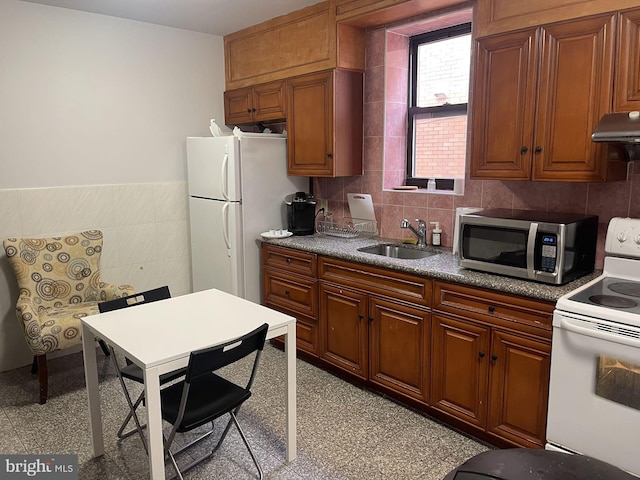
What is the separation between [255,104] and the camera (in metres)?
4.20

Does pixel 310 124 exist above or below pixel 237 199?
above

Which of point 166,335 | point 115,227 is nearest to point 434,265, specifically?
point 166,335

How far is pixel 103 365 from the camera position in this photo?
144 inches

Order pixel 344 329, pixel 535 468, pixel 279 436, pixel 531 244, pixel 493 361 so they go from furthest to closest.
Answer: pixel 344 329
pixel 279 436
pixel 493 361
pixel 531 244
pixel 535 468

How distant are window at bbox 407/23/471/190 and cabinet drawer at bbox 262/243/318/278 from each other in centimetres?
103

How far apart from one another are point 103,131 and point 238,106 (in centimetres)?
118

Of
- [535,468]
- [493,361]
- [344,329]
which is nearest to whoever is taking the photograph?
[535,468]

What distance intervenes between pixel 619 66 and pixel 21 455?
350 centimetres

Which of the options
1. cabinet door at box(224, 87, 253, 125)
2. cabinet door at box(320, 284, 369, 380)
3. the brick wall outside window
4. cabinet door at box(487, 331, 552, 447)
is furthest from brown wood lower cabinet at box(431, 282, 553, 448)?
cabinet door at box(224, 87, 253, 125)

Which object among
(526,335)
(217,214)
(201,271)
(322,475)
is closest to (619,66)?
(526,335)

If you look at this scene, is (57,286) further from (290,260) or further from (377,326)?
(377,326)

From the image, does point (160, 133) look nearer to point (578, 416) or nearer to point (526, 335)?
point (526, 335)

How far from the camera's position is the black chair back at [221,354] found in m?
1.88

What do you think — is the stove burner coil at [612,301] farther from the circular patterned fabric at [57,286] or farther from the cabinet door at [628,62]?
the circular patterned fabric at [57,286]
